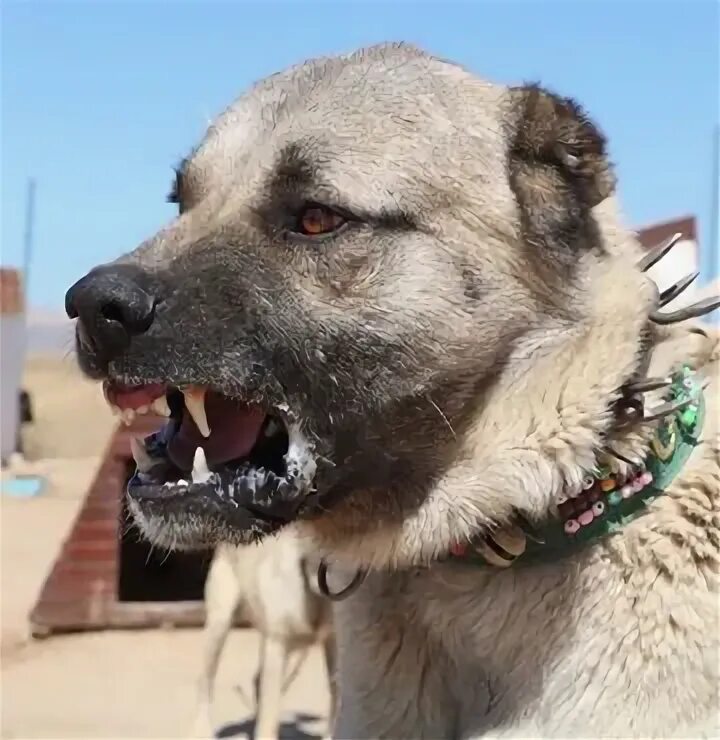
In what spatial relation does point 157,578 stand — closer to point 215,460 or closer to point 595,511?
point 215,460

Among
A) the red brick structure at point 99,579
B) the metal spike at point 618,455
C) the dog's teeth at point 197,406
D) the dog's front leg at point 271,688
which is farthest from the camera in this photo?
the red brick structure at point 99,579

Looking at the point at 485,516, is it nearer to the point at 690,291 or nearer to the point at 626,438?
the point at 626,438

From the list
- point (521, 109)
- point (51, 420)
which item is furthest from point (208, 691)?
point (51, 420)

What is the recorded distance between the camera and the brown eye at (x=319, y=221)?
2332 mm

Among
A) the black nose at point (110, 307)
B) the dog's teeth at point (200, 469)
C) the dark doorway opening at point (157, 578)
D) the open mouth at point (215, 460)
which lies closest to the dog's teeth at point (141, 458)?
the open mouth at point (215, 460)

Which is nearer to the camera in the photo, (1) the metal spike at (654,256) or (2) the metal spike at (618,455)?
(2) the metal spike at (618,455)

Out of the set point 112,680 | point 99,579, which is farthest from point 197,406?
point 99,579

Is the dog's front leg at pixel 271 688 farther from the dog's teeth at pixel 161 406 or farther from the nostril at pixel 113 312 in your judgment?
the nostril at pixel 113 312

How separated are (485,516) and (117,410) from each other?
77cm

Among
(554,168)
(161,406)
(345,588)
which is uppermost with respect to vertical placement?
(554,168)

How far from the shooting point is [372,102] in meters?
2.44

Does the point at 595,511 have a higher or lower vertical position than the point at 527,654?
higher

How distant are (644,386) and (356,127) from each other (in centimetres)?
78

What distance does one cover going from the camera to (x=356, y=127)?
239 centimetres
